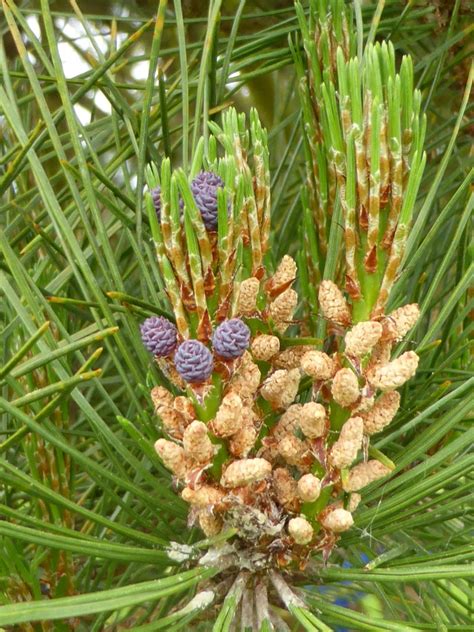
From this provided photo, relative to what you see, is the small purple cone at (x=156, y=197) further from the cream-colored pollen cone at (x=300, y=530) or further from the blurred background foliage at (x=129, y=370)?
the cream-colored pollen cone at (x=300, y=530)

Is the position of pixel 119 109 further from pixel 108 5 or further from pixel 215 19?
pixel 108 5

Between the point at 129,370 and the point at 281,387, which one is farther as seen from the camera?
the point at 129,370

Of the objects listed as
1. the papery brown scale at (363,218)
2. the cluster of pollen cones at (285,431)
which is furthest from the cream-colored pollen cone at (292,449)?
the papery brown scale at (363,218)

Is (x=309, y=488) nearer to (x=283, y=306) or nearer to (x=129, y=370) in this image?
(x=283, y=306)

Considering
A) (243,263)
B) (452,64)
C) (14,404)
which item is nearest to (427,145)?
(452,64)

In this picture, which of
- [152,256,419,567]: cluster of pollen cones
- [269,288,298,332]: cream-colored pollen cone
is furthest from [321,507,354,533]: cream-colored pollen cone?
[269,288,298,332]: cream-colored pollen cone

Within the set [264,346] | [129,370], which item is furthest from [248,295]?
[129,370]

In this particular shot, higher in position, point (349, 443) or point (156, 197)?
point (156, 197)
